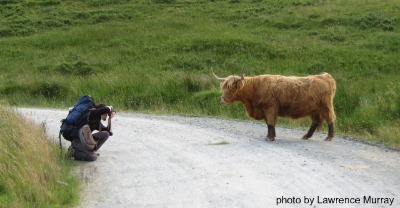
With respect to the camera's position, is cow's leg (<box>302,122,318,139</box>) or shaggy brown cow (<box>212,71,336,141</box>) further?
cow's leg (<box>302,122,318,139</box>)

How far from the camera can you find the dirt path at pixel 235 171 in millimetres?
8305

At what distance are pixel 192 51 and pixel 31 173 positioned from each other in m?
23.2

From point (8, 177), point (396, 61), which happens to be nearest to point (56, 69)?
point (396, 61)

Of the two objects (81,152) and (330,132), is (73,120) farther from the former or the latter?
(330,132)

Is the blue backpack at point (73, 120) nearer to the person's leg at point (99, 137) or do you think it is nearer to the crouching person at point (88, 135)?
the crouching person at point (88, 135)

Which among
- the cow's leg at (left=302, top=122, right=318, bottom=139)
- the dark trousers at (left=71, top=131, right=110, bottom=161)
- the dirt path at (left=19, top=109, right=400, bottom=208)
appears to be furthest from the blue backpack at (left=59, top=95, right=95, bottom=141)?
the cow's leg at (left=302, top=122, right=318, bottom=139)

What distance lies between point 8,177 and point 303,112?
6.41 m

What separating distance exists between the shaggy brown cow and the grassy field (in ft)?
4.62

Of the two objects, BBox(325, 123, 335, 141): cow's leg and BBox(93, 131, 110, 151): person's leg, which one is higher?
BBox(93, 131, 110, 151): person's leg

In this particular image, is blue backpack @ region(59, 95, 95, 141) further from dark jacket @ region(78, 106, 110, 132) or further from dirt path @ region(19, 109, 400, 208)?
dirt path @ region(19, 109, 400, 208)

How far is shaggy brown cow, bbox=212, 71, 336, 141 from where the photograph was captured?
13.0 metres

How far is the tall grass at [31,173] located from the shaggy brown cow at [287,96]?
4.17 meters

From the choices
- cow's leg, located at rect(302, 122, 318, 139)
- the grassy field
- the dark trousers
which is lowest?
the grassy field

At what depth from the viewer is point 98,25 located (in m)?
37.9
